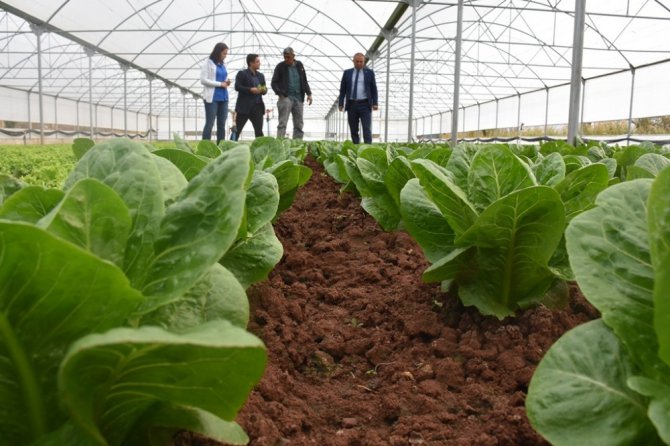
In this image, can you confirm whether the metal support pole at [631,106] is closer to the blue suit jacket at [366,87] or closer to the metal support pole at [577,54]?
the blue suit jacket at [366,87]

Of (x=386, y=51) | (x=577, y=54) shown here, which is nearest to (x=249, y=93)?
(x=577, y=54)

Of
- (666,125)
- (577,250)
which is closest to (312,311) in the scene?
(577,250)

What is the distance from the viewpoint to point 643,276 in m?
1.14

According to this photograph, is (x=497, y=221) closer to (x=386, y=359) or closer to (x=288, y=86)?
(x=386, y=359)

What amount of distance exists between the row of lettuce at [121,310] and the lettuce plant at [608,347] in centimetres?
55

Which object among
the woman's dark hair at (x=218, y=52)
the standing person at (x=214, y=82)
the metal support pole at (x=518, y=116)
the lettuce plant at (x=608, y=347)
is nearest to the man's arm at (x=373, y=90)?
the standing person at (x=214, y=82)

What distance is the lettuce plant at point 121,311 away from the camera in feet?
2.78

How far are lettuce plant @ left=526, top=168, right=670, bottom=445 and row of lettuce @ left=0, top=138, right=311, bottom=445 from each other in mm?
549

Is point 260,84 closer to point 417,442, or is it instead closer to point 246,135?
point 417,442

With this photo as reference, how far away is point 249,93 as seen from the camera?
13.2m

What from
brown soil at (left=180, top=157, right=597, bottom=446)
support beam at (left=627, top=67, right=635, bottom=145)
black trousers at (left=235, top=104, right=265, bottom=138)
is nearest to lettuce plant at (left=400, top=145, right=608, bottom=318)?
brown soil at (left=180, top=157, right=597, bottom=446)

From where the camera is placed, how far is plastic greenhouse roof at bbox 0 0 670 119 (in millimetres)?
21312

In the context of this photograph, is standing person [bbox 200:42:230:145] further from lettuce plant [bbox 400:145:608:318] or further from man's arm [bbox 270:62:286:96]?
lettuce plant [bbox 400:145:608:318]

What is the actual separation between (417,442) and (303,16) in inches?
1037
